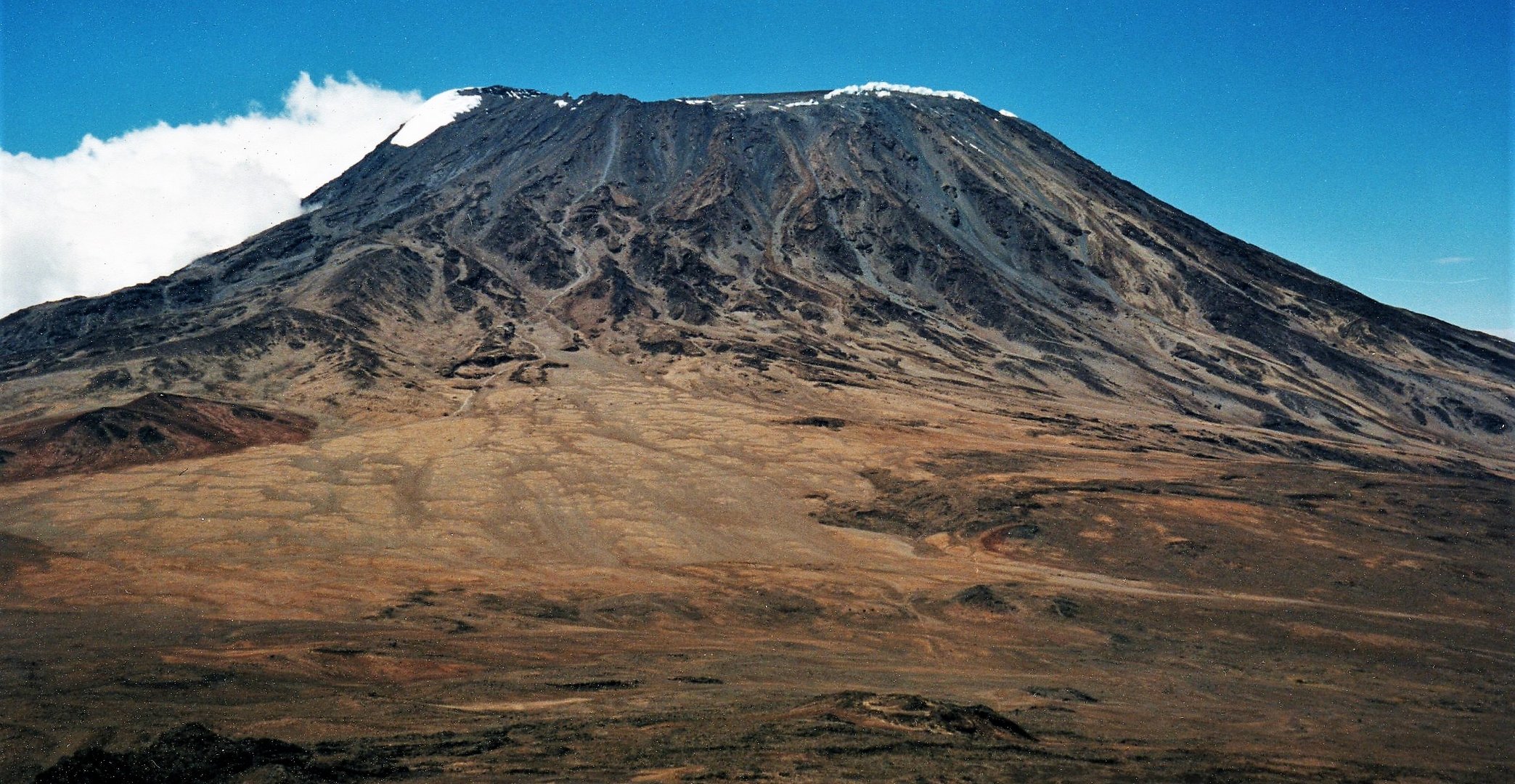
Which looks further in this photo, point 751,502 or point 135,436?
point 135,436

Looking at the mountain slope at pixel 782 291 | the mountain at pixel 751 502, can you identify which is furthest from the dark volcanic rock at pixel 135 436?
the mountain slope at pixel 782 291

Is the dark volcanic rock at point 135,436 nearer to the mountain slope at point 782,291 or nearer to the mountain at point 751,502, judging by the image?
the mountain at point 751,502

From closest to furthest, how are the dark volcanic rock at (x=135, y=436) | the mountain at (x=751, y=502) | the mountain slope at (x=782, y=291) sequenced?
the mountain at (x=751, y=502)
the dark volcanic rock at (x=135, y=436)
the mountain slope at (x=782, y=291)

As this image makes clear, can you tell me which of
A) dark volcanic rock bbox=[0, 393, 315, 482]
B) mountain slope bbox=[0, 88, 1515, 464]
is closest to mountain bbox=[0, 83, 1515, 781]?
dark volcanic rock bbox=[0, 393, 315, 482]

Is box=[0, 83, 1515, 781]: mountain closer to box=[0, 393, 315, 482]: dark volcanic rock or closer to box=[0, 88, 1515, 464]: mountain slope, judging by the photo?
box=[0, 393, 315, 482]: dark volcanic rock

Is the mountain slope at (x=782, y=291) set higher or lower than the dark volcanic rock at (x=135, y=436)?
higher

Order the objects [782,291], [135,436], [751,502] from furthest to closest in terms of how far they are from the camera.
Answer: [782,291] → [135,436] → [751,502]

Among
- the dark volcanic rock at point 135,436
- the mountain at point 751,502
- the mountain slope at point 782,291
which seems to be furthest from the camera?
the mountain slope at point 782,291

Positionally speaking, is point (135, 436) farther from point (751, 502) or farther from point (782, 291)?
point (782, 291)

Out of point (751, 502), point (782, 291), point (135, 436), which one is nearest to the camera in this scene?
point (751, 502)

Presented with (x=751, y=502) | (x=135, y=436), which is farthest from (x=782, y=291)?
(x=135, y=436)

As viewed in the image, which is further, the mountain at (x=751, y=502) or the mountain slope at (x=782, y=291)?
the mountain slope at (x=782, y=291)
